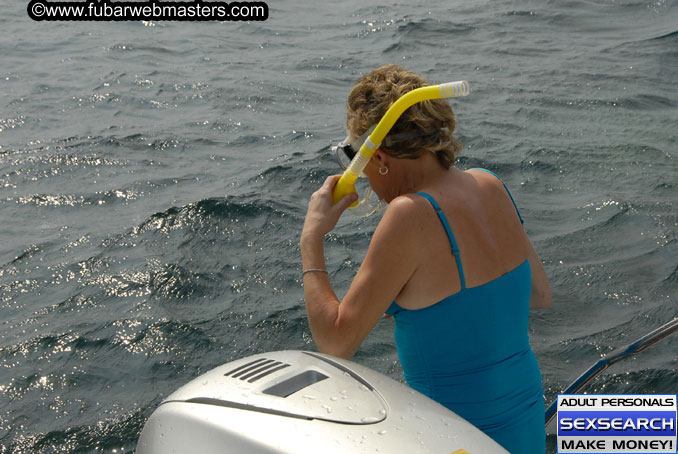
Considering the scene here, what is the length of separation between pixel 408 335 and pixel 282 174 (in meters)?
4.54

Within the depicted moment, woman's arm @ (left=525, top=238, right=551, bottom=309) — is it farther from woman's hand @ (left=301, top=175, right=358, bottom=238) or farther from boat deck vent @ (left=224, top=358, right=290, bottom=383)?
boat deck vent @ (left=224, top=358, right=290, bottom=383)

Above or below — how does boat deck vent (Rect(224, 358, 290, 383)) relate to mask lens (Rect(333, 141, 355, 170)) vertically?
below

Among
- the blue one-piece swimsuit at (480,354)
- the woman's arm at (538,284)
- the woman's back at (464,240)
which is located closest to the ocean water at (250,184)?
the blue one-piece swimsuit at (480,354)

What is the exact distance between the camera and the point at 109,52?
10836 mm

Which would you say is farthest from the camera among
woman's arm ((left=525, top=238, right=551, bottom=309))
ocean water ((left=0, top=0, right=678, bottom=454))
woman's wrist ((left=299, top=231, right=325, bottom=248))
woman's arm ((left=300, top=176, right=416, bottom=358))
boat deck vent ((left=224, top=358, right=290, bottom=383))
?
ocean water ((left=0, top=0, right=678, bottom=454))

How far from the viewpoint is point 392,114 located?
84.4 inches

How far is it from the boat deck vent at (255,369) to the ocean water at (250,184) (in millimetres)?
543

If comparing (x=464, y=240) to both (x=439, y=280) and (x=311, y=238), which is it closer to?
(x=439, y=280)

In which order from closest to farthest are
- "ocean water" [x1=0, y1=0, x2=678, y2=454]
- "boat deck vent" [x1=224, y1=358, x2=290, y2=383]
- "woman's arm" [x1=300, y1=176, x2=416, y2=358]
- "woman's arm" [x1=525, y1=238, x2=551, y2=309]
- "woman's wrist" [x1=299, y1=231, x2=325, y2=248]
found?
"boat deck vent" [x1=224, y1=358, x2=290, y2=383], "woman's arm" [x1=300, y1=176, x2=416, y2=358], "woman's wrist" [x1=299, y1=231, x2=325, y2=248], "woman's arm" [x1=525, y1=238, x2=551, y2=309], "ocean water" [x1=0, y1=0, x2=678, y2=454]

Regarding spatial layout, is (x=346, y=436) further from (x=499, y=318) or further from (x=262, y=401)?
(x=499, y=318)

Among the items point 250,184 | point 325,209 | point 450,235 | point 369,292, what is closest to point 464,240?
point 450,235

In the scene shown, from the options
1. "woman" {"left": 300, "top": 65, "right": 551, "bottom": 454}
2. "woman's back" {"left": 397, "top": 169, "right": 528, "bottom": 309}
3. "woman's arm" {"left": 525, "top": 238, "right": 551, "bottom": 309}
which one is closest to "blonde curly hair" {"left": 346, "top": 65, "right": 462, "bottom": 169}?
"woman" {"left": 300, "top": 65, "right": 551, "bottom": 454}

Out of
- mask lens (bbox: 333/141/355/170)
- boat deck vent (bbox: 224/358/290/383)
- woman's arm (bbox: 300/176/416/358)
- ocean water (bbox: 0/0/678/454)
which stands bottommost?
ocean water (bbox: 0/0/678/454)

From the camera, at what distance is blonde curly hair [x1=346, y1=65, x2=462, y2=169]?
2.19 metres
